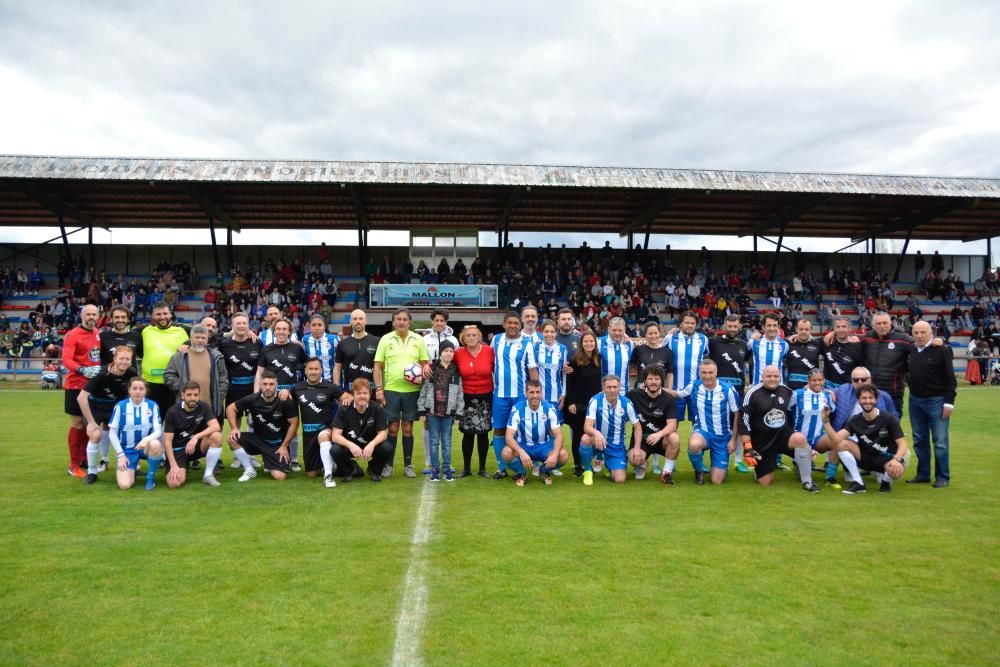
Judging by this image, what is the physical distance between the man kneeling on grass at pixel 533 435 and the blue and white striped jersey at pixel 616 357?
108 cm

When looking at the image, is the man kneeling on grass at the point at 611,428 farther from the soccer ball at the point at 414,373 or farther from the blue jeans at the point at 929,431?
the blue jeans at the point at 929,431

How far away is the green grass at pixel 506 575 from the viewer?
3.44 metres

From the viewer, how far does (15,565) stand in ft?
15.1

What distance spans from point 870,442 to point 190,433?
7232mm

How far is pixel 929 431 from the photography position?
790 centimetres

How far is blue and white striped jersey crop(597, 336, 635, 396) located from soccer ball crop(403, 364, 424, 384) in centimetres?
217

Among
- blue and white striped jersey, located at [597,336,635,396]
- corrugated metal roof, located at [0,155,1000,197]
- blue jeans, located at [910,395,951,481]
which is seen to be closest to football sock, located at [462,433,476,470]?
blue and white striped jersey, located at [597,336,635,396]

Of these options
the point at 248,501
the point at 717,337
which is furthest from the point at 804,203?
the point at 248,501

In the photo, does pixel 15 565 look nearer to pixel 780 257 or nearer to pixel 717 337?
pixel 717 337

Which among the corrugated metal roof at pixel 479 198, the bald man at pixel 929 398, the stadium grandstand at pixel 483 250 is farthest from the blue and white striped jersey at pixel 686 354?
the corrugated metal roof at pixel 479 198

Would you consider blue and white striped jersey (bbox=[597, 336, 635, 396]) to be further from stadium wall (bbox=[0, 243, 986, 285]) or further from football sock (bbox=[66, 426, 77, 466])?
stadium wall (bbox=[0, 243, 986, 285])

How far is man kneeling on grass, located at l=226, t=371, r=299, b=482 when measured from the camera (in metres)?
7.79

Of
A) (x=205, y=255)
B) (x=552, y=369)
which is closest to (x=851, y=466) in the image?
(x=552, y=369)

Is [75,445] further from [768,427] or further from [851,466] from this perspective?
[851,466]
